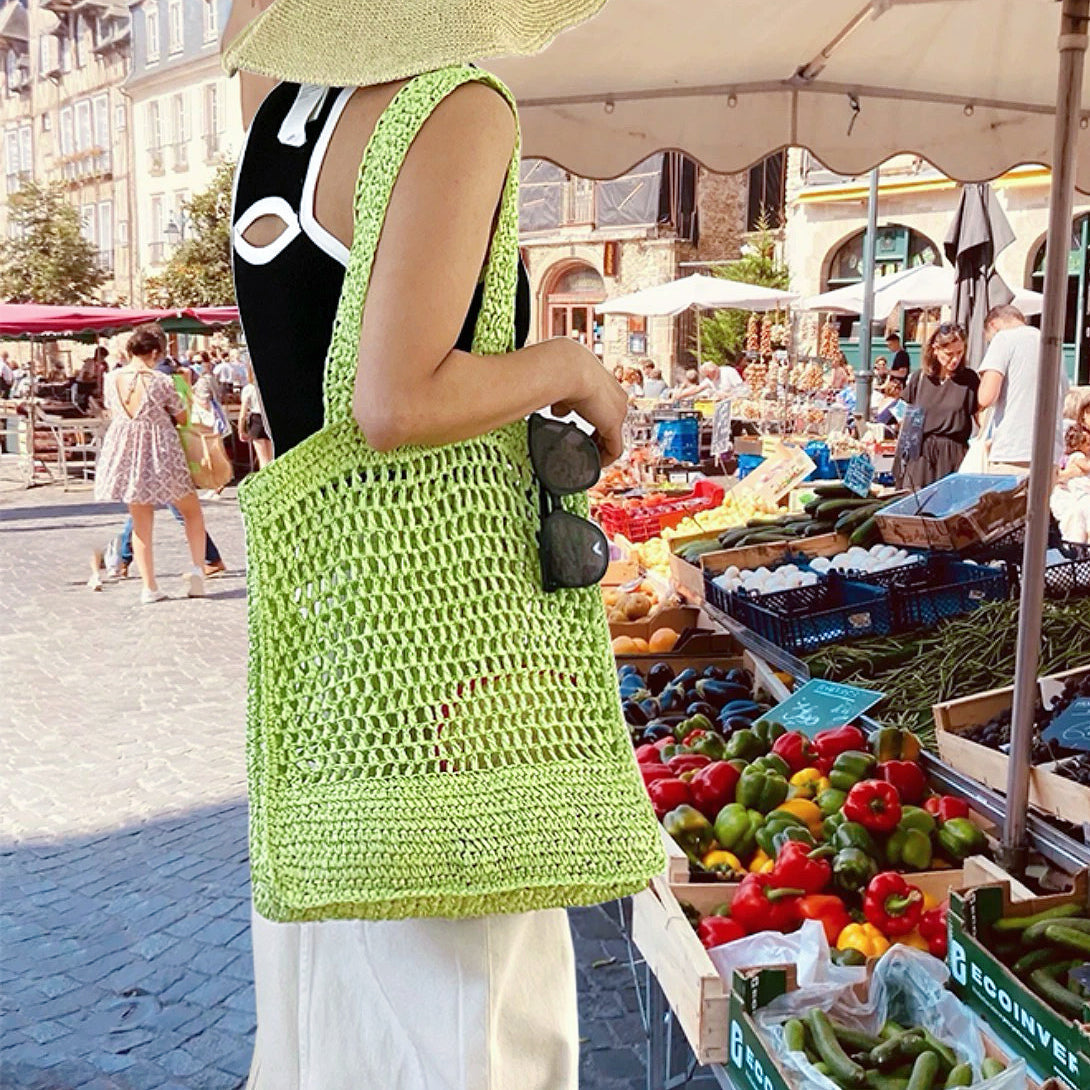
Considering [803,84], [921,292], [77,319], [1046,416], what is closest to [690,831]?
[1046,416]

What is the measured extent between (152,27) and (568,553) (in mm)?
58605

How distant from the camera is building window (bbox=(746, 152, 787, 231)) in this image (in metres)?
34.3

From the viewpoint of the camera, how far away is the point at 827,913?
2.81m

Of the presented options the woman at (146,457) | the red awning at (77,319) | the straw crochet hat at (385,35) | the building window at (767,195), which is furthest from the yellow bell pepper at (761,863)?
the building window at (767,195)

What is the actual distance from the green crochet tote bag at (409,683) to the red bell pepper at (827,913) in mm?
1644

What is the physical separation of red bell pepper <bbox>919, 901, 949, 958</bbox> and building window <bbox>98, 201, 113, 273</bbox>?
182ft

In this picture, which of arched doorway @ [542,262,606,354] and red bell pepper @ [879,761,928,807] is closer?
red bell pepper @ [879,761,928,807]

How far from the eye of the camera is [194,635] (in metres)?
8.05

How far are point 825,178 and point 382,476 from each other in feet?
85.0

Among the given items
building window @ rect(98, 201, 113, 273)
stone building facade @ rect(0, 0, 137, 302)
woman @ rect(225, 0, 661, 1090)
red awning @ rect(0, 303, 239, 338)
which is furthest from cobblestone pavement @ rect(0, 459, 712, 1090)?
building window @ rect(98, 201, 113, 273)

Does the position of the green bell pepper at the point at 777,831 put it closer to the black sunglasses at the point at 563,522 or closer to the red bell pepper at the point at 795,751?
the red bell pepper at the point at 795,751

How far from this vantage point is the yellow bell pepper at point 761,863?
3.06 metres

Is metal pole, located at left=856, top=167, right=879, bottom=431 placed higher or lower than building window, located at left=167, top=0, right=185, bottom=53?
lower

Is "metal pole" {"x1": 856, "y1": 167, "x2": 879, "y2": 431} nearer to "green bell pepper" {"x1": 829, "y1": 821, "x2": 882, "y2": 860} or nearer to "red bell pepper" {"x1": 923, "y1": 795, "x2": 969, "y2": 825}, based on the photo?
"red bell pepper" {"x1": 923, "y1": 795, "x2": 969, "y2": 825}
